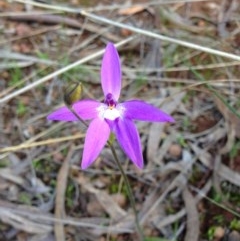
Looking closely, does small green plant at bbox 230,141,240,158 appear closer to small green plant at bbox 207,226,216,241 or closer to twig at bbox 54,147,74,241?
small green plant at bbox 207,226,216,241

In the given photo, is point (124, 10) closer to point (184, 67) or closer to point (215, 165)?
point (184, 67)

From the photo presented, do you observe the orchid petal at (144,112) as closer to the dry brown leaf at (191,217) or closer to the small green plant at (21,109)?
the dry brown leaf at (191,217)

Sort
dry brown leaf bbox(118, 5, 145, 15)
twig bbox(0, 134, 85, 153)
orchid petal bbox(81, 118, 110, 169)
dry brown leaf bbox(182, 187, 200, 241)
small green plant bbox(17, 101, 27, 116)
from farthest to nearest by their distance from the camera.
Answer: dry brown leaf bbox(118, 5, 145, 15) < small green plant bbox(17, 101, 27, 116) < twig bbox(0, 134, 85, 153) < dry brown leaf bbox(182, 187, 200, 241) < orchid petal bbox(81, 118, 110, 169)

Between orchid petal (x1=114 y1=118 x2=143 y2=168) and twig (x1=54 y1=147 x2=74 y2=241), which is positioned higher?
orchid petal (x1=114 y1=118 x2=143 y2=168)

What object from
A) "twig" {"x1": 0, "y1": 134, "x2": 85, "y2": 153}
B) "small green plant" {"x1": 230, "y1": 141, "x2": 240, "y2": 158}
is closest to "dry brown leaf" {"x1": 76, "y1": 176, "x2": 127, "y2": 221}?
"twig" {"x1": 0, "y1": 134, "x2": 85, "y2": 153}

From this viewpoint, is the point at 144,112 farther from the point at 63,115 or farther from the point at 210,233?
the point at 210,233
